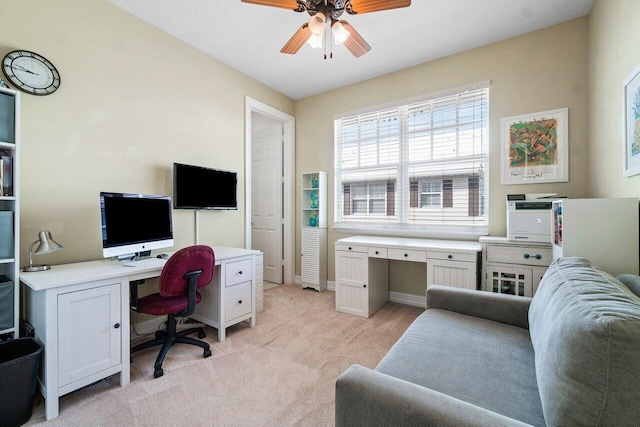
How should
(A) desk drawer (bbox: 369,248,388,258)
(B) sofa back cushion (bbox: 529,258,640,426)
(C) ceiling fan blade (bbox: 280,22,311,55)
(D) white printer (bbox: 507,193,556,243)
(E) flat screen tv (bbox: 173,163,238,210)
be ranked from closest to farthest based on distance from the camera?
1. (B) sofa back cushion (bbox: 529,258,640,426)
2. (C) ceiling fan blade (bbox: 280,22,311,55)
3. (D) white printer (bbox: 507,193,556,243)
4. (E) flat screen tv (bbox: 173,163,238,210)
5. (A) desk drawer (bbox: 369,248,388,258)

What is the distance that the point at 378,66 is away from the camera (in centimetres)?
338

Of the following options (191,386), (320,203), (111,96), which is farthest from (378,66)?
(191,386)

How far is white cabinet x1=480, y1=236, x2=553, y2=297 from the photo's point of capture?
236 centimetres

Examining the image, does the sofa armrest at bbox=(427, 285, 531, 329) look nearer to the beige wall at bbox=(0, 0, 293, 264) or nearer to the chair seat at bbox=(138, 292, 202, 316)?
the chair seat at bbox=(138, 292, 202, 316)

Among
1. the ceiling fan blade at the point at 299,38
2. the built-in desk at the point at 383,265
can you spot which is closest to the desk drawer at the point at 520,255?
the built-in desk at the point at 383,265

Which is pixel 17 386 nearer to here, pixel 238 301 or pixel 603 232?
pixel 238 301

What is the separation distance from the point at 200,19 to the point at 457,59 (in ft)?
8.98

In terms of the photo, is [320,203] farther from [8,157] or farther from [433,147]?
[8,157]

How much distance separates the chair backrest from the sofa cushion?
1.49 metres

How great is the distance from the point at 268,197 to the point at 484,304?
3.44 m

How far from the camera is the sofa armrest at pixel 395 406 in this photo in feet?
2.56

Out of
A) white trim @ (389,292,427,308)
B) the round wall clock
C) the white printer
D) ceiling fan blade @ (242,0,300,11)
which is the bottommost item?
white trim @ (389,292,427,308)

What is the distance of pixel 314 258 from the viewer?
3.98 metres

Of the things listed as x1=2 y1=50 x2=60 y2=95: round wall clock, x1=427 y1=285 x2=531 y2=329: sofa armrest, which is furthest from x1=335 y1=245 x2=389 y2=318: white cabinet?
x1=2 y1=50 x2=60 y2=95: round wall clock
